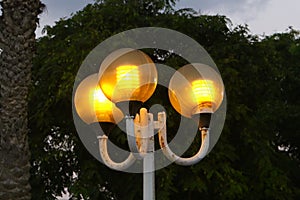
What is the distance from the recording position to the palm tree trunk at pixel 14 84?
6035 millimetres

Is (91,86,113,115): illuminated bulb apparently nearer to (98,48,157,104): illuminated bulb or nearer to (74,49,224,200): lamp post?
(74,49,224,200): lamp post

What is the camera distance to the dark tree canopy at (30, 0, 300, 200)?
9078 millimetres

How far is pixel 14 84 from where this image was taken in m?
6.08

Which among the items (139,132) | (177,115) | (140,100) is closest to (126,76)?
(140,100)

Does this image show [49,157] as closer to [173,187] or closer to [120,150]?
[120,150]

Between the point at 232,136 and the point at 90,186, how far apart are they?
299 cm

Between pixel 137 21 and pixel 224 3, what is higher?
pixel 224 3

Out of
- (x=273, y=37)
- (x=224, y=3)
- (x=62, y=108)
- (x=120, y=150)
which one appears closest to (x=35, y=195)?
(x=62, y=108)

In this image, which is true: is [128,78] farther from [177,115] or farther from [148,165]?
[177,115]

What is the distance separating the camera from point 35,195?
32.3 ft

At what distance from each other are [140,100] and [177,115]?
208 inches

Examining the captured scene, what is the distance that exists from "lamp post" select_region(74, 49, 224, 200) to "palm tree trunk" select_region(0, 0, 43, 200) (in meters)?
2.00

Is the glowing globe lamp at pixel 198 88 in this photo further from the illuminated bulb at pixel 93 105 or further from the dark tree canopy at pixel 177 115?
the dark tree canopy at pixel 177 115

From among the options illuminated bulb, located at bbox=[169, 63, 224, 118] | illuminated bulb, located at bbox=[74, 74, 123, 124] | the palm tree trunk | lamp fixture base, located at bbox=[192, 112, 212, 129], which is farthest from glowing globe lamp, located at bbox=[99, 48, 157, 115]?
the palm tree trunk
